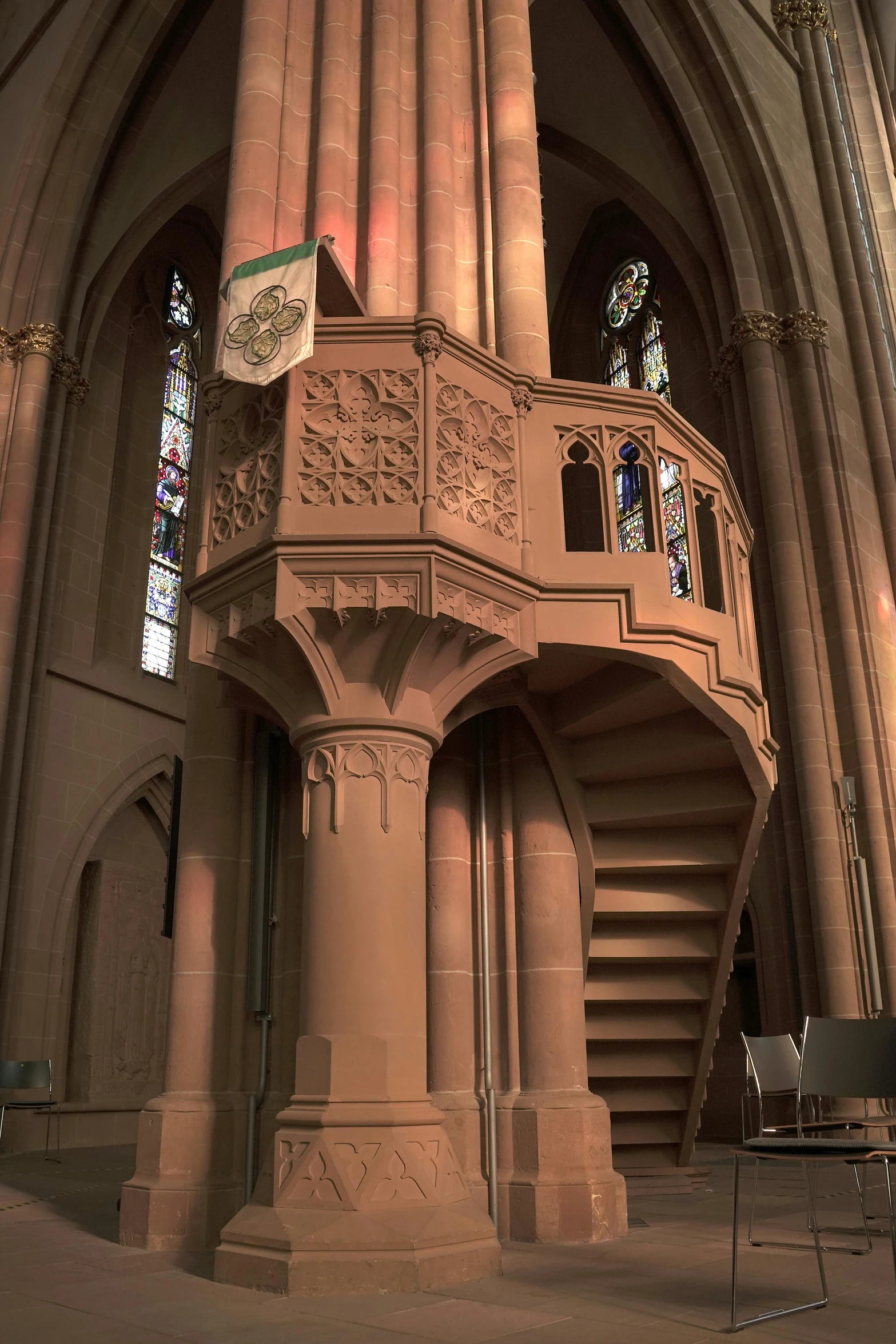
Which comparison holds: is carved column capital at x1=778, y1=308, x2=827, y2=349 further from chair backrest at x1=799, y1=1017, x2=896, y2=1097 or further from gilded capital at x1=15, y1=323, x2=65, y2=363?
chair backrest at x1=799, y1=1017, x2=896, y2=1097

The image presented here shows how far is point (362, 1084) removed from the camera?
187 inches

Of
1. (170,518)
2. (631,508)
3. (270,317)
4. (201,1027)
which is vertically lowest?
(201,1027)

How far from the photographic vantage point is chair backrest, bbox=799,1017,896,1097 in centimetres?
454

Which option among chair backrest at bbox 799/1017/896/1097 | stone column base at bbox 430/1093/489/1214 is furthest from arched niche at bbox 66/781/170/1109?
chair backrest at bbox 799/1017/896/1097

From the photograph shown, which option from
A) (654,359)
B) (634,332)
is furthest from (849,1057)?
(634,332)

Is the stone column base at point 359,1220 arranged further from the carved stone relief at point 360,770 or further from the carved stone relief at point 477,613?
the carved stone relief at point 477,613

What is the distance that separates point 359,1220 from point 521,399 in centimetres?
396

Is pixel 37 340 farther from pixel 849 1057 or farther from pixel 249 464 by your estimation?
pixel 849 1057

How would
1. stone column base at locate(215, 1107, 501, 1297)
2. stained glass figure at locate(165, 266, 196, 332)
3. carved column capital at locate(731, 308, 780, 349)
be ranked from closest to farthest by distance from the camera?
stone column base at locate(215, 1107, 501, 1297)
carved column capital at locate(731, 308, 780, 349)
stained glass figure at locate(165, 266, 196, 332)

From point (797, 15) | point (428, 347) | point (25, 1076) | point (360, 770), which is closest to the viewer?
point (360, 770)

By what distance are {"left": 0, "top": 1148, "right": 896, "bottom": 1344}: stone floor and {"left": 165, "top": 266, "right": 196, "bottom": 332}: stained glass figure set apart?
564 inches

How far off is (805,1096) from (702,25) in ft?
39.2

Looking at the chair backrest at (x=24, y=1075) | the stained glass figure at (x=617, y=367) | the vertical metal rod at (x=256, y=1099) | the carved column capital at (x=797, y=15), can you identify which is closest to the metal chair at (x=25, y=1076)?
the chair backrest at (x=24, y=1075)

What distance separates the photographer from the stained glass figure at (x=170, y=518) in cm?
1614
